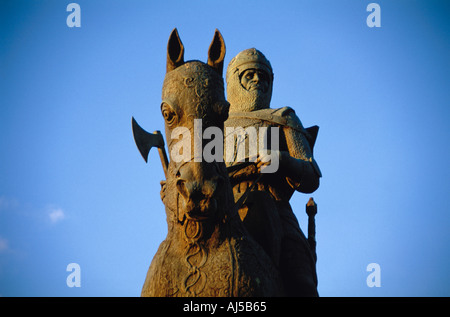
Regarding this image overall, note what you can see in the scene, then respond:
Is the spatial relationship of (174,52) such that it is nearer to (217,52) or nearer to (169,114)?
(217,52)

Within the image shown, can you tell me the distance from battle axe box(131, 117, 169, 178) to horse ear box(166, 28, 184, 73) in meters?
0.70

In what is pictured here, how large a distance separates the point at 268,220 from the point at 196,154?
4.75ft

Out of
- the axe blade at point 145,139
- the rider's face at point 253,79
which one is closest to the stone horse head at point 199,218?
the axe blade at point 145,139

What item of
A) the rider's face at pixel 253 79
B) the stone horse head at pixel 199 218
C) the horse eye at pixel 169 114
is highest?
the rider's face at pixel 253 79

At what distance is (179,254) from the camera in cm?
650

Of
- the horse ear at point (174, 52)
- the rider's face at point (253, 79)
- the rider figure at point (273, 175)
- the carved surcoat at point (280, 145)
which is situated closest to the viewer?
the horse ear at point (174, 52)

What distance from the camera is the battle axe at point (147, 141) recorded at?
22.5 feet

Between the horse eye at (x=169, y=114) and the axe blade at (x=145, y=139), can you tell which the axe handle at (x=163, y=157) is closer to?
the axe blade at (x=145, y=139)

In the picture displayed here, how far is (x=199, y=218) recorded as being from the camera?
6.38 m

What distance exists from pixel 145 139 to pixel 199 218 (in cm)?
113

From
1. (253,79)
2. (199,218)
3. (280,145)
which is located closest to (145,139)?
(199,218)

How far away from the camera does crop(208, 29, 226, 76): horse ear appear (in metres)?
7.06

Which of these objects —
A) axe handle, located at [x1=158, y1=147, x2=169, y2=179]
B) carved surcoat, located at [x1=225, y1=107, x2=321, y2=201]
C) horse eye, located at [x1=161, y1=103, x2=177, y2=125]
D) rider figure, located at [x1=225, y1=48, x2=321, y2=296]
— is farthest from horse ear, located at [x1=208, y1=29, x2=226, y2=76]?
carved surcoat, located at [x1=225, y1=107, x2=321, y2=201]

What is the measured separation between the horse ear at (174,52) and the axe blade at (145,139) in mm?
701
